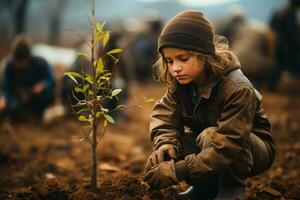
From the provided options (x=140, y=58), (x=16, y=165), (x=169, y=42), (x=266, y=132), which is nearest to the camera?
(x=169, y=42)

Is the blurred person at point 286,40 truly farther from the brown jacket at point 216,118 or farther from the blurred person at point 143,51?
the brown jacket at point 216,118

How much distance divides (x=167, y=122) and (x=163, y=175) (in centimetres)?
45

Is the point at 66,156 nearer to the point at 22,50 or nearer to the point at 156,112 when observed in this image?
the point at 22,50

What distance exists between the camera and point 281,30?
10609 mm

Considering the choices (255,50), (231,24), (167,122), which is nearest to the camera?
(167,122)

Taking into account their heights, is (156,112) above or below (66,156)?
above

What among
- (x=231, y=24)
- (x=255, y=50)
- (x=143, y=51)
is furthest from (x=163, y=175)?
(x=143, y=51)

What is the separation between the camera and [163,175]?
2.60 meters

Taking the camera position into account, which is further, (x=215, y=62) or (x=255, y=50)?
(x=255, y=50)

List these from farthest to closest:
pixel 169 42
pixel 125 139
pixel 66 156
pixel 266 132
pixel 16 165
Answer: pixel 125 139
pixel 66 156
pixel 16 165
pixel 266 132
pixel 169 42

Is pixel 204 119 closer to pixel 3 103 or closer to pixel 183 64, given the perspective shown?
pixel 183 64

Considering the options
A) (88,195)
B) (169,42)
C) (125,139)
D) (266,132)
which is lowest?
(125,139)

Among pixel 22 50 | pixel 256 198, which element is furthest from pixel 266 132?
pixel 22 50

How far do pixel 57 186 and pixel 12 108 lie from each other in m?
4.42
